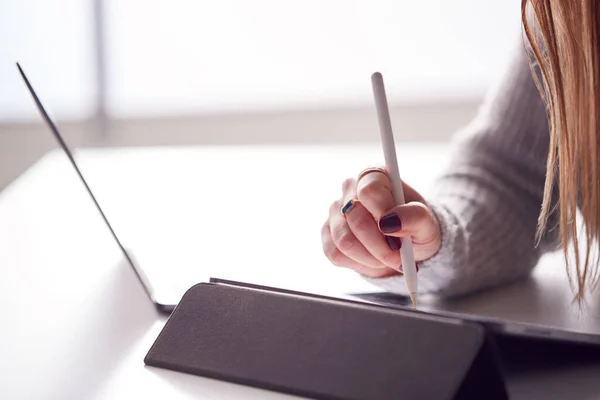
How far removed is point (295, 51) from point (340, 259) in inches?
63.7

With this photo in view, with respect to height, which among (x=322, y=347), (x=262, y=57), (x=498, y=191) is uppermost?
(x=262, y=57)

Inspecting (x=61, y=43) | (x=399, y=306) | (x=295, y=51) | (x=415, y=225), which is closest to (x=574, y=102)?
(x=415, y=225)

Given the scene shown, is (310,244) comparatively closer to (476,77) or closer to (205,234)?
(205,234)

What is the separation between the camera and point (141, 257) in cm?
60

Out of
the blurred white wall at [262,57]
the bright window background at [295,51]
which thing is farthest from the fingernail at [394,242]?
the bright window background at [295,51]

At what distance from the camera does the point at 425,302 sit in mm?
577

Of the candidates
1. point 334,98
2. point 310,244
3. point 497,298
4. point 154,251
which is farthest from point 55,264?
point 334,98

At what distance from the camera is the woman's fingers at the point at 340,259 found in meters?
0.59

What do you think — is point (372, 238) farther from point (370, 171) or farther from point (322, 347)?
point (322, 347)

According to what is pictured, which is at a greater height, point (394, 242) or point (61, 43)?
point (61, 43)

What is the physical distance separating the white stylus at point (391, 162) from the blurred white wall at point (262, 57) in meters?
1.41

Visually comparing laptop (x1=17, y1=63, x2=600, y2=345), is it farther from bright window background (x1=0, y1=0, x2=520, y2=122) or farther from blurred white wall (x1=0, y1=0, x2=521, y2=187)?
bright window background (x1=0, y1=0, x2=520, y2=122)

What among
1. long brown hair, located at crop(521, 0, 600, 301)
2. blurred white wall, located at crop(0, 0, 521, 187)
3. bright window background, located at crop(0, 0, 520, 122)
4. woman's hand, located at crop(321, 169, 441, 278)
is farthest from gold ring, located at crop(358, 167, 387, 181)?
bright window background, located at crop(0, 0, 520, 122)

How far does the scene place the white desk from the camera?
0.45 m
